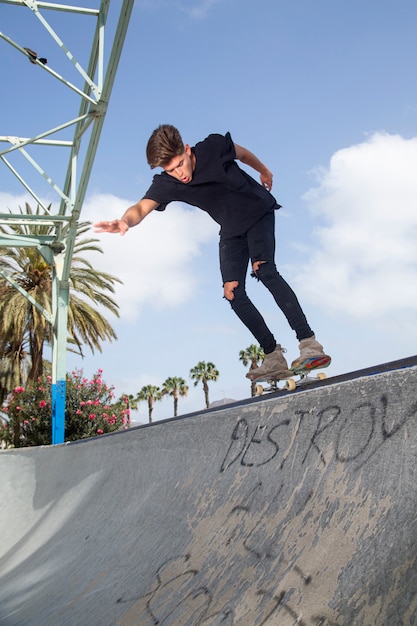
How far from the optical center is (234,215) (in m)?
3.70

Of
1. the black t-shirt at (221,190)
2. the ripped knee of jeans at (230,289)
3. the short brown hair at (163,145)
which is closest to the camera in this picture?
the short brown hair at (163,145)

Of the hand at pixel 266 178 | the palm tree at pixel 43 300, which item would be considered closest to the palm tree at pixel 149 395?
the palm tree at pixel 43 300

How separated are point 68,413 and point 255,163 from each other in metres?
12.7

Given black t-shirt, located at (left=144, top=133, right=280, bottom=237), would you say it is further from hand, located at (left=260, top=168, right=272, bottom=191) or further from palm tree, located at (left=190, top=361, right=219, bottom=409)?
palm tree, located at (left=190, top=361, right=219, bottom=409)

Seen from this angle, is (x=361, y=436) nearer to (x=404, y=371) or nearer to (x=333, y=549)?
(x=404, y=371)

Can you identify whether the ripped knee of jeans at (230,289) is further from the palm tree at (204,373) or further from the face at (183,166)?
the palm tree at (204,373)

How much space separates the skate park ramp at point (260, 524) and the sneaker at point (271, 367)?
723 millimetres

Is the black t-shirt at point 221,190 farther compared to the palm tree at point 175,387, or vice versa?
the palm tree at point 175,387

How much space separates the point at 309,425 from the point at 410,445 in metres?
0.51

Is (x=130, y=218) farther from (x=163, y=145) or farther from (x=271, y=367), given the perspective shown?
(x=271, y=367)

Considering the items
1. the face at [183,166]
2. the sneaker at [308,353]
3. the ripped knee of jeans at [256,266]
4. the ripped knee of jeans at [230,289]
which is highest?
the face at [183,166]

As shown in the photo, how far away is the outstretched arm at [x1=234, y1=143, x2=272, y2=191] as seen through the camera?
3885mm

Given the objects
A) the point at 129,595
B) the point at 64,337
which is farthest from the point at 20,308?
the point at 129,595

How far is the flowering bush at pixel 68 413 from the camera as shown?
15195 mm
